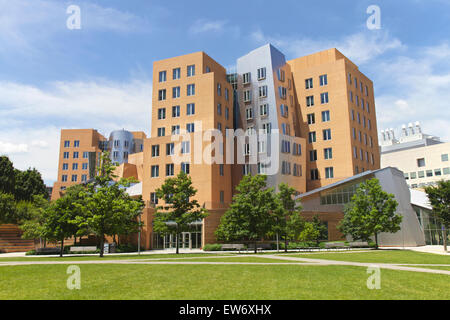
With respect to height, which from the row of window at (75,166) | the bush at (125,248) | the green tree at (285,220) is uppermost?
the row of window at (75,166)

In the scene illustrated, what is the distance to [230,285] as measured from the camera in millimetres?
12211

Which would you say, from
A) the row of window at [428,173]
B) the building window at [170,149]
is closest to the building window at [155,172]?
the building window at [170,149]

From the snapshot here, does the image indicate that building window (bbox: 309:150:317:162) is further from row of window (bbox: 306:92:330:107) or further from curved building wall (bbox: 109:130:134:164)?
curved building wall (bbox: 109:130:134:164)

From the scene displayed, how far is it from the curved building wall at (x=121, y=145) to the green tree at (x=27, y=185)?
23130 millimetres

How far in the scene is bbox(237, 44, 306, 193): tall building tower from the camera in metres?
57.4

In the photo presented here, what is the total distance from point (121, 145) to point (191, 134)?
57184 mm

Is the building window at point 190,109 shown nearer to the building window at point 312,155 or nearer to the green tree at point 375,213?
the building window at point 312,155

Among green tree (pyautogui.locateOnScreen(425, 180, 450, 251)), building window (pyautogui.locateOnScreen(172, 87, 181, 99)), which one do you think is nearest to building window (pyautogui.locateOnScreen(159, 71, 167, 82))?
building window (pyautogui.locateOnScreen(172, 87, 181, 99))

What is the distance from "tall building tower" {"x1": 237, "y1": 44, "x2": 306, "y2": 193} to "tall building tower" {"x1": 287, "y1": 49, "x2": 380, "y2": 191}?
113 inches

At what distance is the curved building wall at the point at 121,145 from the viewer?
105544 mm

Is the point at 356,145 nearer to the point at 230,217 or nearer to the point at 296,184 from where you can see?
the point at 296,184
